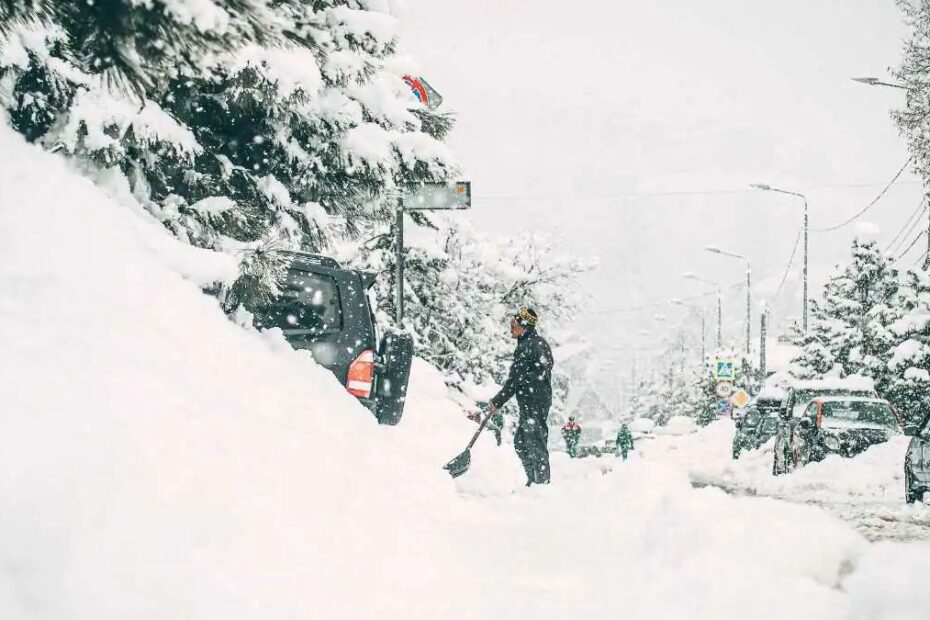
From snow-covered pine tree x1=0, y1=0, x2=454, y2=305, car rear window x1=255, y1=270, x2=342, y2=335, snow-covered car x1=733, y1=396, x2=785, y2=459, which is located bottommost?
snow-covered car x1=733, y1=396, x2=785, y2=459

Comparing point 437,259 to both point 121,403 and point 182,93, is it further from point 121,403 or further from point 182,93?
point 121,403

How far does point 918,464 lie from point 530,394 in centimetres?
428

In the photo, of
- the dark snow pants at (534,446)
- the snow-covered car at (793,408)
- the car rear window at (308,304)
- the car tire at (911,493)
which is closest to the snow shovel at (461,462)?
the dark snow pants at (534,446)

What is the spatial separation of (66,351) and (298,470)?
4.19 ft

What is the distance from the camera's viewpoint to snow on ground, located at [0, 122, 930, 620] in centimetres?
363

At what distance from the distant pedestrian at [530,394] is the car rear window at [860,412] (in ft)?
24.1

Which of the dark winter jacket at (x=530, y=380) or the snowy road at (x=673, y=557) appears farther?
the dark winter jacket at (x=530, y=380)

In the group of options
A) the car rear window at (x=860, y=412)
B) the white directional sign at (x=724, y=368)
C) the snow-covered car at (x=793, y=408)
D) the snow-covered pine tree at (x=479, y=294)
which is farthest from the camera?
the white directional sign at (x=724, y=368)

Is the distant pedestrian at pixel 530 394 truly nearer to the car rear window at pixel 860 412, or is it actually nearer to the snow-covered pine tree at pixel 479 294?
the car rear window at pixel 860 412

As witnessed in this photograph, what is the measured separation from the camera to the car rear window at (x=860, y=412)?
1602 cm

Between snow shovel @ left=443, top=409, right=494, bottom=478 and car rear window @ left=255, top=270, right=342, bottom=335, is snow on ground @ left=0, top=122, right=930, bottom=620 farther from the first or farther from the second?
snow shovel @ left=443, top=409, right=494, bottom=478

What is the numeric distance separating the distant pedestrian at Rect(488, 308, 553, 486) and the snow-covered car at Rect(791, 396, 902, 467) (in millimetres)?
6963

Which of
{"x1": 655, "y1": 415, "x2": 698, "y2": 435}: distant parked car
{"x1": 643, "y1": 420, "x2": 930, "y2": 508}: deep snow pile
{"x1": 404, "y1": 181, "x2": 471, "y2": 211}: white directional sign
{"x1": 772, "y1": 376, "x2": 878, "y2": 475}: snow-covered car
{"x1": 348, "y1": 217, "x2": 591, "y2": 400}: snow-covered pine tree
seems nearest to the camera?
{"x1": 404, "y1": 181, "x2": 471, "y2": 211}: white directional sign

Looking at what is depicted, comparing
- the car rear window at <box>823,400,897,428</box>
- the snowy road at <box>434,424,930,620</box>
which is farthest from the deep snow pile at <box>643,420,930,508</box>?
the snowy road at <box>434,424,930,620</box>
